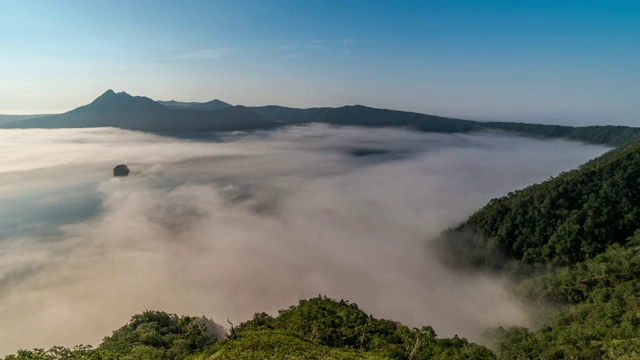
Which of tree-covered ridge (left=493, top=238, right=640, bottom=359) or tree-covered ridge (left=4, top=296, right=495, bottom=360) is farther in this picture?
tree-covered ridge (left=493, top=238, right=640, bottom=359)

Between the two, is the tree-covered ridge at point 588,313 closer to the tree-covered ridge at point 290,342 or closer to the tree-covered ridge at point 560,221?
the tree-covered ridge at point 560,221

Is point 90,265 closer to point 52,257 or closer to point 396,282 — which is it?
point 52,257

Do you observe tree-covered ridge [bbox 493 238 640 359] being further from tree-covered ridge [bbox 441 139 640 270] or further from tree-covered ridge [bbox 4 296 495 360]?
tree-covered ridge [bbox 4 296 495 360]

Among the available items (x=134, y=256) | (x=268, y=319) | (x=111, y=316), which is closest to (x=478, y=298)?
(x=268, y=319)

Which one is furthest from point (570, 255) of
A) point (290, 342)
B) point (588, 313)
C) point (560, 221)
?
point (290, 342)

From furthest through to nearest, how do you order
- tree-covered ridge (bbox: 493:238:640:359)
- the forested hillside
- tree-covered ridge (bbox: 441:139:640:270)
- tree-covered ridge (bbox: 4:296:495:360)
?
tree-covered ridge (bbox: 441:139:640:270) < the forested hillside < tree-covered ridge (bbox: 493:238:640:359) < tree-covered ridge (bbox: 4:296:495:360)

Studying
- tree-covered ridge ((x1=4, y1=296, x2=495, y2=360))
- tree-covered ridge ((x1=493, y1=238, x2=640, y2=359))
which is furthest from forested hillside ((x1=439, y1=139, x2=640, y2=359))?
tree-covered ridge ((x1=4, y1=296, x2=495, y2=360))
